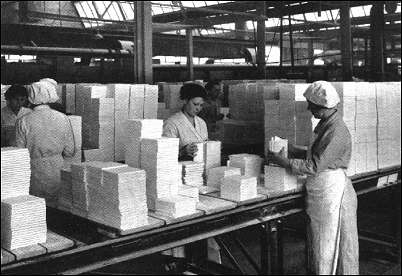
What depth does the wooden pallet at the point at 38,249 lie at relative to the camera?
2688 mm

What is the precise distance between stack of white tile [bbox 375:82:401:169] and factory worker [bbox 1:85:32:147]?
3970 millimetres

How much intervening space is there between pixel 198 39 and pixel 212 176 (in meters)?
8.18

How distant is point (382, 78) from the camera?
10023 mm

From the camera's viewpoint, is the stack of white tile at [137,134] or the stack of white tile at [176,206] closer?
the stack of white tile at [176,206]

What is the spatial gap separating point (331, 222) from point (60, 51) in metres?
6.40

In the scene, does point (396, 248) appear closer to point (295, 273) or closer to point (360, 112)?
point (295, 273)

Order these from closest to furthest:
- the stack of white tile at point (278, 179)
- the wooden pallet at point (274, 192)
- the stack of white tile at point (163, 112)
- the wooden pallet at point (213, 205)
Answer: the wooden pallet at point (213, 205) → the wooden pallet at point (274, 192) → the stack of white tile at point (278, 179) → the stack of white tile at point (163, 112)

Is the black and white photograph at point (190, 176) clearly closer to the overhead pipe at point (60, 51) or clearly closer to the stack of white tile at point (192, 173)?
the stack of white tile at point (192, 173)

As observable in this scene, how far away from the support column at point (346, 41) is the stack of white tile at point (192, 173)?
235 inches

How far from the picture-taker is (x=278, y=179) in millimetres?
4305

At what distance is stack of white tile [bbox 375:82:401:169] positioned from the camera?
530 cm

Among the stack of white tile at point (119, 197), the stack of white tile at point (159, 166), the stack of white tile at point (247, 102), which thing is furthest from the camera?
the stack of white tile at point (247, 102)

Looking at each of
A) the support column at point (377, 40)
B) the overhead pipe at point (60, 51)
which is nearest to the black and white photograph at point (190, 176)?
the overhead pipe at point (60, 51)

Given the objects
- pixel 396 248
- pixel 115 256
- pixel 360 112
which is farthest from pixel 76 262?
pixel 396 248
